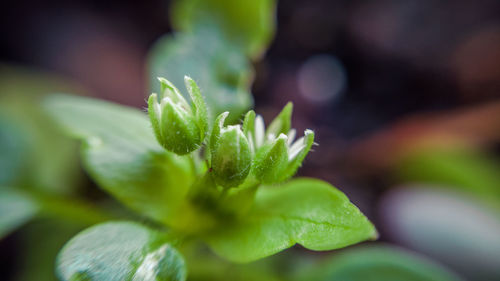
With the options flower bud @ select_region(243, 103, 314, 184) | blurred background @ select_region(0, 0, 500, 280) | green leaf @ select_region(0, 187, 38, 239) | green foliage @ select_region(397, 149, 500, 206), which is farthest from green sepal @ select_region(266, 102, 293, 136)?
green foliage @ select_region(397, 149, 500, 206)

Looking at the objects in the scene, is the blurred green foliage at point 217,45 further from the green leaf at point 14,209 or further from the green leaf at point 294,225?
the green leaf at point 14,209

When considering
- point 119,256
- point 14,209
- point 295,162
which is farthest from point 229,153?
point 14,209

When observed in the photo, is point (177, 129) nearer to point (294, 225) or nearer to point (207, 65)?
point (294, 225)

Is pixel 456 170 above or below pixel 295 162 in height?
above

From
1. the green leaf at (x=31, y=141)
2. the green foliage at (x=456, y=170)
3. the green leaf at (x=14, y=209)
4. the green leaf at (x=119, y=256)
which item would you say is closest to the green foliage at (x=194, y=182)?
the green leaf at (x=119, y=256)

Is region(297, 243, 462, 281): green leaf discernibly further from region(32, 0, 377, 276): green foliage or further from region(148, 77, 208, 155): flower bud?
region(148, 77, 208, 155): flower bud

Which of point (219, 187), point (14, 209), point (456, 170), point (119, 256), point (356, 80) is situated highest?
point (356, 80)

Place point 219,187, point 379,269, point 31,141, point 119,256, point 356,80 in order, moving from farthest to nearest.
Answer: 1. point 356,80
2. point 31,141
3. point 379,269
4. point 219,187
5. point 119,256
